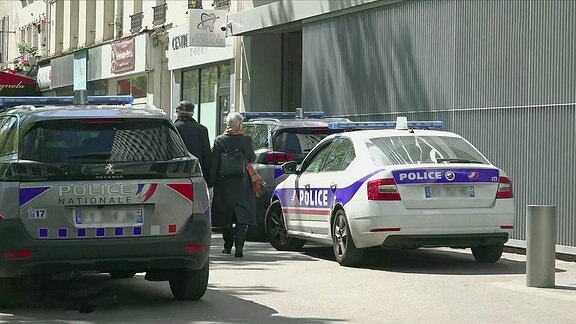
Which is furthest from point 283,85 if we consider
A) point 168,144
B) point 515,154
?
point 168,144

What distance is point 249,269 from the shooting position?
12352 millimetres

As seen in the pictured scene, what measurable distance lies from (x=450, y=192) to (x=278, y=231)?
3.40 m

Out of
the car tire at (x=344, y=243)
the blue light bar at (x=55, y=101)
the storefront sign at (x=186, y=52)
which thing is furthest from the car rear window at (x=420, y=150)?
the storefront sign at (x=186, y=52)

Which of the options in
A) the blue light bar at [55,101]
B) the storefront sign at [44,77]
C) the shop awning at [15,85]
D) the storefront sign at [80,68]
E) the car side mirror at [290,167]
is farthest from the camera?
the storefront sign at [44,77]

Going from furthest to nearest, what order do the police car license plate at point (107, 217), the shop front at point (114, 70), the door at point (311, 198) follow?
1. the shop front at point (114, 70)
2. the door at point (311, 198)
3. the police car license plate at point (107, 217)

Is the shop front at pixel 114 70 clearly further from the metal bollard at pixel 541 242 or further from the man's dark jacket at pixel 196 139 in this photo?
the metal bollard at pixel 541 242

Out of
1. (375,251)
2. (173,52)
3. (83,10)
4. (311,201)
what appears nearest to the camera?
(311,201)

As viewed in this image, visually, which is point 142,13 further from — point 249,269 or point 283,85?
point 249,269

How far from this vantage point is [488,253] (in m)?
12.9

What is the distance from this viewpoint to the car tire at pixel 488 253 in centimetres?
1273

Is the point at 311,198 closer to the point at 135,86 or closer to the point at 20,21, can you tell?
the point at 135,86

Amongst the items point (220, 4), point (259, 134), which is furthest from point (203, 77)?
point (259, 134)

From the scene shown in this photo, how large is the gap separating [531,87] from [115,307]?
7614 millimetres

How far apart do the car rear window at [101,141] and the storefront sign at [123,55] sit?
2605cm
